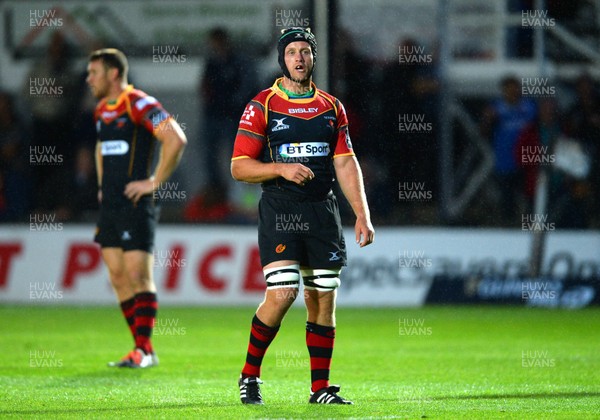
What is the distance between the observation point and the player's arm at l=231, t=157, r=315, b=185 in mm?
7402

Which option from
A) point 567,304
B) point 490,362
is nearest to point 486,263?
point 567,304

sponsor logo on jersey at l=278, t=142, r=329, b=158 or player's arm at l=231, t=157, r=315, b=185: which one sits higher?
sponsor logo on jersey at l=278, t=142, r=329, b=158

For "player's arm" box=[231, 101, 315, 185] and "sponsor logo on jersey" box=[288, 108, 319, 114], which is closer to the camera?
"player's arm" box=[231, 101, 315, 185]

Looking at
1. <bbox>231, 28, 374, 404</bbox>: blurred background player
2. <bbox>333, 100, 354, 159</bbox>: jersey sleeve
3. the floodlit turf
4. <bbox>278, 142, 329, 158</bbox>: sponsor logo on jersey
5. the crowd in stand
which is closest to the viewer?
the floodlit turf

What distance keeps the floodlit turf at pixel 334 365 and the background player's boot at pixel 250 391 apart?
0.09 meters

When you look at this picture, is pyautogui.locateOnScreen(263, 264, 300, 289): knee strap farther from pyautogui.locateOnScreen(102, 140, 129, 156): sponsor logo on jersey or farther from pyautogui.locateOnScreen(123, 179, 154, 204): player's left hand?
pyautogui.locateOnScreen(102, 140, 129, 156): sponsor logo on jersey

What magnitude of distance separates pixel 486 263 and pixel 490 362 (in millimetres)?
5455

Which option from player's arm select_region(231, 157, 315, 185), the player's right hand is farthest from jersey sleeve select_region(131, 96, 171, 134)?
the player's right hand

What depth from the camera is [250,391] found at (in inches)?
302

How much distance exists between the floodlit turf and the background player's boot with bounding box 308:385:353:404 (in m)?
0.11

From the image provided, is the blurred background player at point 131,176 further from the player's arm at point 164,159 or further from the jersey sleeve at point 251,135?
the jersey sleeve at point 251,135

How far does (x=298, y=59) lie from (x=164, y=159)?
2788 mm

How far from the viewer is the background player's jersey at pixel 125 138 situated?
10.1 metres

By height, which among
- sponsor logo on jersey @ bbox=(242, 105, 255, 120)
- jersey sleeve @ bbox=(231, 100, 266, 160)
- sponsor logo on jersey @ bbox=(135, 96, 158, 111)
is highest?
sponsor logo on jersey @ bbox=(135, 96, 158, 111)
